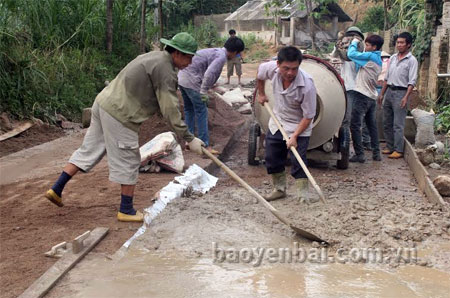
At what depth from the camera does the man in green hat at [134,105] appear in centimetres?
443

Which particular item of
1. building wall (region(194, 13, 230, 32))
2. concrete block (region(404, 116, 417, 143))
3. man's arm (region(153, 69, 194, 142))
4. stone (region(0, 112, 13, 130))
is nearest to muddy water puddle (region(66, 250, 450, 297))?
man's arm (region(153, 69, 194, 142))

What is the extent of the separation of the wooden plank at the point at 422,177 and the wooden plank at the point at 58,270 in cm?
320

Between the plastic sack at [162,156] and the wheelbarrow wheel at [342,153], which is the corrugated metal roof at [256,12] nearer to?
the wheelbarrow wheel at [342,153]

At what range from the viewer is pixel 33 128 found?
29.9 ft

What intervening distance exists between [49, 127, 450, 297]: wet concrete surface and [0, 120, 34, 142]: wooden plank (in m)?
4.16

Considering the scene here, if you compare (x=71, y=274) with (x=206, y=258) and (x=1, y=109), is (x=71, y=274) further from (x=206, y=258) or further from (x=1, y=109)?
(x=1, y=109)

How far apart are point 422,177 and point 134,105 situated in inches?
141

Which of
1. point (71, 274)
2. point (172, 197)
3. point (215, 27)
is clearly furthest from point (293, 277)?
point (215, 27)

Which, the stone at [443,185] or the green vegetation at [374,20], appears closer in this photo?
the stone at [443,185]

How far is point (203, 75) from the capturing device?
725 centimetres

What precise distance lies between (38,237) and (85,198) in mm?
1090

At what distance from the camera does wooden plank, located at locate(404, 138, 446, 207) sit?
5475 mm

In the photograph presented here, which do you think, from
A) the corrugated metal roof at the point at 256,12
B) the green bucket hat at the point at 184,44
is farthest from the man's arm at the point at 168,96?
the corrugated metal roof at the point at 256,12

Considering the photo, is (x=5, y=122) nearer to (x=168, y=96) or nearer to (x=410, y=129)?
(x=168, y=96)
